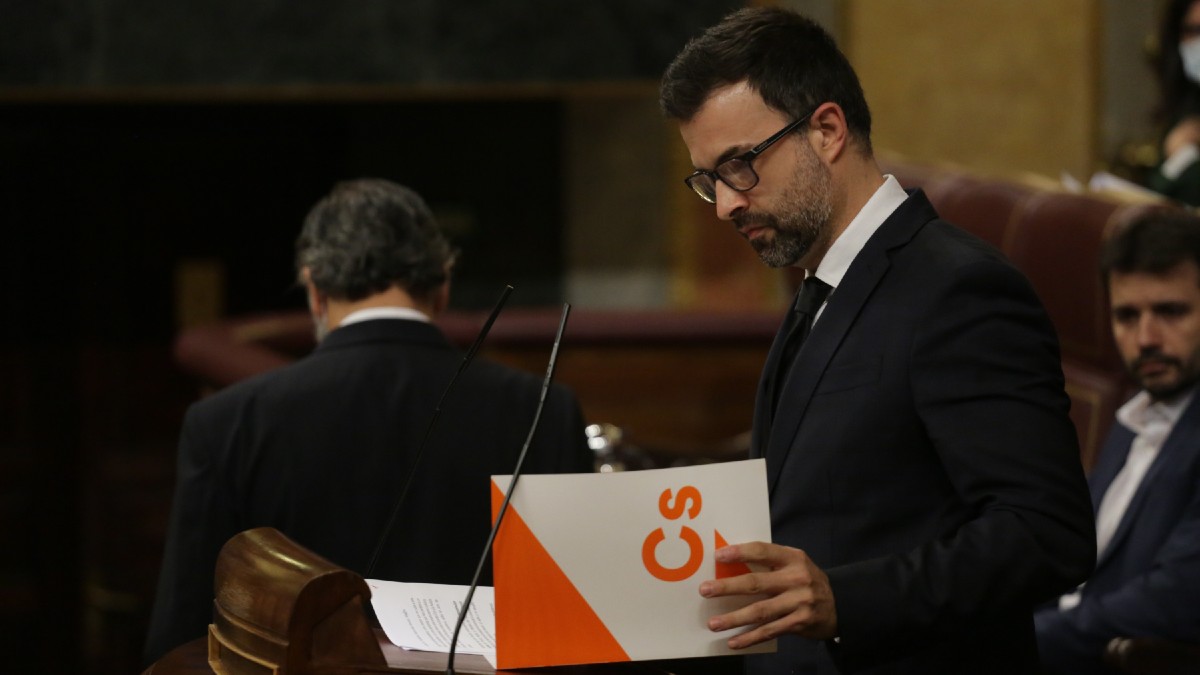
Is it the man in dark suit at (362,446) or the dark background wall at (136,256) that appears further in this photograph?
the dark background wall at (136,256)

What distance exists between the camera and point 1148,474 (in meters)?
2.98

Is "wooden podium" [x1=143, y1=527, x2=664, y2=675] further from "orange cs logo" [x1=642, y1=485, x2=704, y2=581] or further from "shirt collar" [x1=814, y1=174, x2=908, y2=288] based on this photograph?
"shirt collar" [x1=814, y1=174, x2=908, y2=288]

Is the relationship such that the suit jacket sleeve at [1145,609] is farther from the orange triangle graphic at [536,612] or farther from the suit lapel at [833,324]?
the orange triangle graphic at [536,612]

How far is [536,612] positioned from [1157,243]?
2.09 meters

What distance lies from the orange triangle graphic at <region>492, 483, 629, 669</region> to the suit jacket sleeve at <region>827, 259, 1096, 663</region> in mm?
276

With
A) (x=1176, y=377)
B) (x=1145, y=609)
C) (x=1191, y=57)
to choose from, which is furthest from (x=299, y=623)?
(x=1191, y=57)

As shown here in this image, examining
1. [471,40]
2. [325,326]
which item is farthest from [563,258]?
[325,326]

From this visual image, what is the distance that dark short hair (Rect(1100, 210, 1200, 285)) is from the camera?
125 inches

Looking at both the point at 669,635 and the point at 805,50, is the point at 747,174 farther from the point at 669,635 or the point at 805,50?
the point at 669,635

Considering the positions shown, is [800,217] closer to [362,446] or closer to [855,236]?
[855,236]

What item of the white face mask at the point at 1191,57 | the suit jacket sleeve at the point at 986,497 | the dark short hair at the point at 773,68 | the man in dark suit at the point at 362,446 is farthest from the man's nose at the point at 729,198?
the white face mask at the point at 1191,57

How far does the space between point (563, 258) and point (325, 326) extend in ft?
13.6

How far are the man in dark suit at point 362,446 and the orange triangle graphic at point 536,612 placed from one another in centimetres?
90

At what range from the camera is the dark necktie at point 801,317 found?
1964 millimetres
